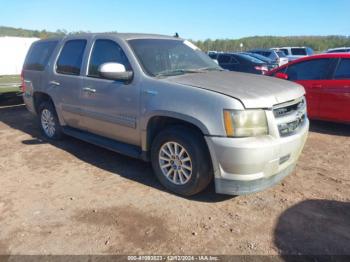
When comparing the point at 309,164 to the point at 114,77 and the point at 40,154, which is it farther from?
the point at 40,154

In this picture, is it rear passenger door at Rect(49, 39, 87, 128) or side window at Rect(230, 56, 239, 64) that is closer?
rear passenger door at Rect(49, 39, 87, 128)

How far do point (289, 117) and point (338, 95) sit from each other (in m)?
3.33

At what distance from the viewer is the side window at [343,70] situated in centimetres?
650

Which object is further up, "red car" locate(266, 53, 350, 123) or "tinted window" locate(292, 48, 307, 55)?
"red car" locate(266, 53, 350, 123)

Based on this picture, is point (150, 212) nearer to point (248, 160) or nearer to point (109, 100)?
point (248, 160)

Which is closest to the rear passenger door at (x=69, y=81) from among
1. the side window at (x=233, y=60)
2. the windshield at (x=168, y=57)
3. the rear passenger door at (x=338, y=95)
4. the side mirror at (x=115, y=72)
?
the side mirror at (x=115, y=72)

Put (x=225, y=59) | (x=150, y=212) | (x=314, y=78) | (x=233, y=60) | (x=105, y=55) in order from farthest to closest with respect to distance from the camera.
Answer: (x=225, y=59) < (x=233, y=60) < (x=314, y=78) < (x=105, y=55) < (x=150, y=212)

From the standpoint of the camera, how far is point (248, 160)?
342cm

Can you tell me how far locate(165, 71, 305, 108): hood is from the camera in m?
3.50

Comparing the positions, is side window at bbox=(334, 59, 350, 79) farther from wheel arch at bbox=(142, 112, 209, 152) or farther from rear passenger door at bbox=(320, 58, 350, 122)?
wheel arch at bbox=(142, 112, 209, 152)

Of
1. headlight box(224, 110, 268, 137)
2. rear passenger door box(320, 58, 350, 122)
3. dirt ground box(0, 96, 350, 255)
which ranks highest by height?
headlight box(224, 110, 268, 137)

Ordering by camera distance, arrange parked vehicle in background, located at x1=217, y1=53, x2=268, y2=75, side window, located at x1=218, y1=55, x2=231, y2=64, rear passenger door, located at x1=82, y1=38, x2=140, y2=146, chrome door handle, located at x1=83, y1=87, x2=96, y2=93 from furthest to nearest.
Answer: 1. side window, located at x1=218, y1=55, x2=231, y2=64
2. parked vehicle in background, located at x1=217, y1=53, x2=268, y2=75
3. chrome door handle, located at x1=83, y1=87, x2=96, y2=93
4. rear passenger door, located at x1=82, y1=38, x2=140, y2=146

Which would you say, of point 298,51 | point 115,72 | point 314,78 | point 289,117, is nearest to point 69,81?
point 115,72

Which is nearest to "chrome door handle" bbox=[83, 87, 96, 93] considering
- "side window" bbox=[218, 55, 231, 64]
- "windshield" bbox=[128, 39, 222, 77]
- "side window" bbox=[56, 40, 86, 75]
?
"side window" bbox=[56, 40, 86, 75]
